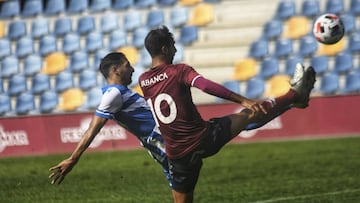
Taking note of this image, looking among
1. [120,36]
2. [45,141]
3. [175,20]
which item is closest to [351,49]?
[175,20]

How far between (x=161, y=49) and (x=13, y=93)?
731 inches

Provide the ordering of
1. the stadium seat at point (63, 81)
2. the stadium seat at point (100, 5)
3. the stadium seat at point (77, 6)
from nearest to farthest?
the stadium seat at point (63, 81)
the stadium seat at point (100, 5)
the stadium seat at point (77, 6)

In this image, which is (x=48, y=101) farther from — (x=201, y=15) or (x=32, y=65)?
(x=201, y=15)

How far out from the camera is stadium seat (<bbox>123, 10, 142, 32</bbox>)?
1042 inches

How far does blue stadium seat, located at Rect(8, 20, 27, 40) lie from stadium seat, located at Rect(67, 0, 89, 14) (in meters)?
1.58

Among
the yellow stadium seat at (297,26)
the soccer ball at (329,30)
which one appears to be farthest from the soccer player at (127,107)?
the yellow stadium seat at (297,26)

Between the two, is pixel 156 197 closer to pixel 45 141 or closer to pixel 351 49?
pixel 45 141

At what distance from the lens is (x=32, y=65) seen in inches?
1064

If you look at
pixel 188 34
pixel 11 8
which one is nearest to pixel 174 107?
pixel 188 34

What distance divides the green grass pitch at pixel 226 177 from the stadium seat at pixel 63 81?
551cm

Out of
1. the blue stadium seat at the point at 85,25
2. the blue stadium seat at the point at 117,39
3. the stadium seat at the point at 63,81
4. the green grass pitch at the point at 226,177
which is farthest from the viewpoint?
the blue stadium seat at the point at 85,25

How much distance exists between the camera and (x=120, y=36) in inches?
1038

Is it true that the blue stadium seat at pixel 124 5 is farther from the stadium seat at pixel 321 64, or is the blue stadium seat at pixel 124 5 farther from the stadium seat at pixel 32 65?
the stadium seat at pixel 321 64

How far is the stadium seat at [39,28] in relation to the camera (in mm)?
27295
